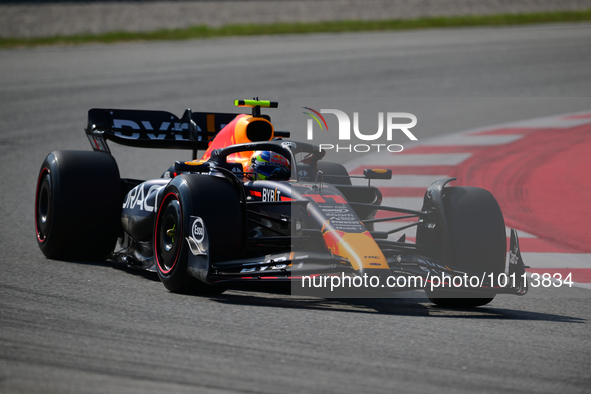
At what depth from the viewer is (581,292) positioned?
228 inches

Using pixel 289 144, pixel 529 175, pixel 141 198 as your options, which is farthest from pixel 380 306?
pixel 529 175

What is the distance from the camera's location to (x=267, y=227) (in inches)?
207

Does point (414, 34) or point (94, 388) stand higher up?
point (414, 34)

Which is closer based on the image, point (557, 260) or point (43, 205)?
point (43, 205)

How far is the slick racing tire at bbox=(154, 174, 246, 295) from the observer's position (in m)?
4.95

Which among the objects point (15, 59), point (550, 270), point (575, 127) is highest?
point (15, 59)

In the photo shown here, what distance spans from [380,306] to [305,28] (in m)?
16.6

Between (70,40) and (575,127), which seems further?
(70,40)

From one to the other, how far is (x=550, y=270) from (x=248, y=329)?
130 inches

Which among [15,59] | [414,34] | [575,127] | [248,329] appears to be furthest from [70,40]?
[248,329]

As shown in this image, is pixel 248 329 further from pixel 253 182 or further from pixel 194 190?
pixel 253 182

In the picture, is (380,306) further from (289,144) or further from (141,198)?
(141,198)

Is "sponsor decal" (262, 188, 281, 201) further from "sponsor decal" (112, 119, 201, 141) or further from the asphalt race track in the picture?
"sponsor decal" (112, 119, 201, 141)

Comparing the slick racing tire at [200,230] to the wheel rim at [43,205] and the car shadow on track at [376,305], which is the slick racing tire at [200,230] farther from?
the wheel rim at [43,205]
